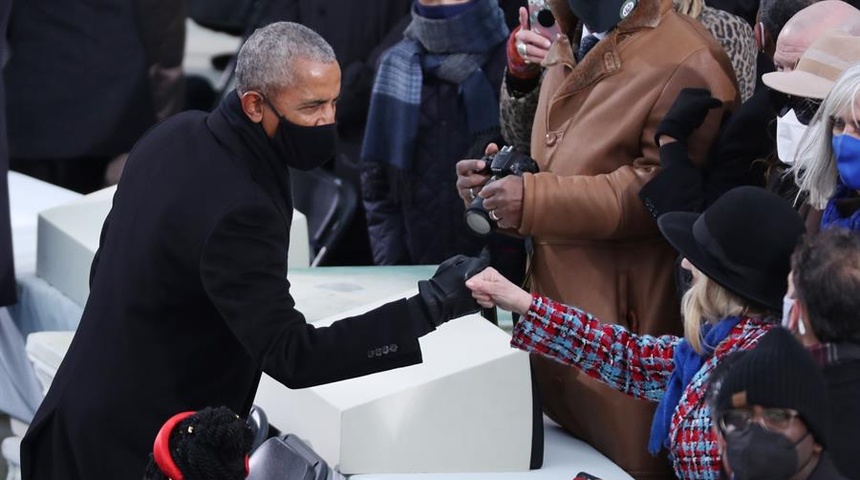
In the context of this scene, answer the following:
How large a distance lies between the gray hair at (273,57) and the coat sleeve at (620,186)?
0.73 metres

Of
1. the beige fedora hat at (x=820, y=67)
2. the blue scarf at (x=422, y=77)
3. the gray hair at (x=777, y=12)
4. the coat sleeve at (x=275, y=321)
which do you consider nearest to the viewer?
the coat sleeve at (x=275, y=321)

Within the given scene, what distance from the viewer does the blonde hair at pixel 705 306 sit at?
2.74 meters

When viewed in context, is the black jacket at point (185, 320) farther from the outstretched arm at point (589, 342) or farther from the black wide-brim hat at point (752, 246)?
the black wide-brim hat at point (752, 246)

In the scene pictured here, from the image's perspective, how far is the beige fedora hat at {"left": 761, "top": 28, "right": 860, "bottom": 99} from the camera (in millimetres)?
3176

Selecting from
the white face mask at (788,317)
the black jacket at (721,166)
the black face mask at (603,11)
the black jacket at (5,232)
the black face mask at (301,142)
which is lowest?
the black jacket at (5,232)

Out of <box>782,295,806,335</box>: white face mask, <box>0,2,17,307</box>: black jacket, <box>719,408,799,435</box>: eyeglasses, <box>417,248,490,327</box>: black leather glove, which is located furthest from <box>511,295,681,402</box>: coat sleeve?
<box>0,2,17,307</box>: black jacket

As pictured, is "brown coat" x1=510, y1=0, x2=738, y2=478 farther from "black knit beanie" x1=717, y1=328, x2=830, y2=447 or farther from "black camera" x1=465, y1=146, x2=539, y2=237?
"black knit beanie" x1=717, y1=328, x2=830, y2=447

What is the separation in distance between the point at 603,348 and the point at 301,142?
71 centimetres

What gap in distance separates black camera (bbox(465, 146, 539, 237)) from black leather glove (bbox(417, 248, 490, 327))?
52 cm

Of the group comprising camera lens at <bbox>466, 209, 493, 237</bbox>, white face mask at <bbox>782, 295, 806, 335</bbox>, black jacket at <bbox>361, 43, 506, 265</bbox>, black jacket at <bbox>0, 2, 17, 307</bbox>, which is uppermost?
white face mask at <bbox>782, 295, 806, 335</bbox>

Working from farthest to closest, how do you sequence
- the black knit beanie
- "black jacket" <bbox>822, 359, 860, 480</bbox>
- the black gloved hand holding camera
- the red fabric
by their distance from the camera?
the red fabric
the black gloved hand holding camera
"black jacket" <bbox>822, 359, 860, 480</bbox>
the black knit beanie

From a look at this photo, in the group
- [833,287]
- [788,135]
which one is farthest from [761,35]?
[833,287]

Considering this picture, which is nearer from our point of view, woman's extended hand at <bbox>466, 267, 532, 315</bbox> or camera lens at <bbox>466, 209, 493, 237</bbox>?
woman's extended hand at <bbox>466, 267, 532, 315</bbox>

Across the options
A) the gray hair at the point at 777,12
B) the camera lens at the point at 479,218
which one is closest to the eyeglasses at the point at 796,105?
the gray hair at the point at 777,12
